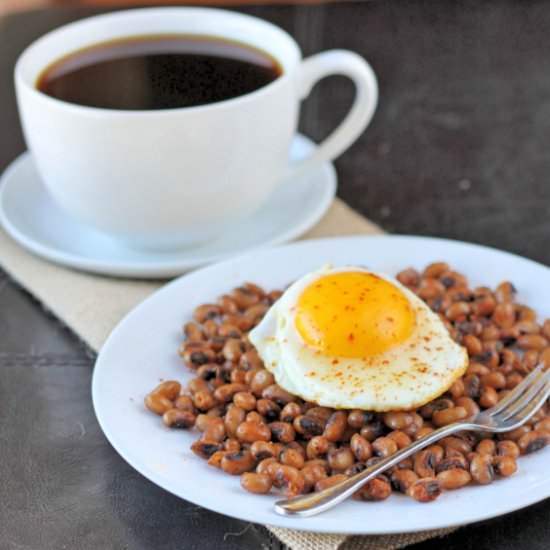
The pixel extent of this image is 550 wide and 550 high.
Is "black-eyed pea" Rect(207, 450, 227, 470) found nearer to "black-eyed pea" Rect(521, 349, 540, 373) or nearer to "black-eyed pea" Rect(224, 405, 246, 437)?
"black-eyed pea" Rect(224, 405, 246, 437)

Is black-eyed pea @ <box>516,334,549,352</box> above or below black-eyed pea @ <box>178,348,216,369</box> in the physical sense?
above

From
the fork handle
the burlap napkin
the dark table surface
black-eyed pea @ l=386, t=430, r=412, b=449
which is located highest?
the fork handle

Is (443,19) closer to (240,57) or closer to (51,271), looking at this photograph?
(240,57)

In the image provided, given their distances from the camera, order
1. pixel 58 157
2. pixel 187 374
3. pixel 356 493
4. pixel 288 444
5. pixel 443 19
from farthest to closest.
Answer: pixel 443 19, pixel 58 157, pixel 187 374, pixel 288 444, pixel 356 493

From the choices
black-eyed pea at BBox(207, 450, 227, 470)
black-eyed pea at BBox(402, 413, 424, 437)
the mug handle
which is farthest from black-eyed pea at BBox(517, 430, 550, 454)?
the mug handle

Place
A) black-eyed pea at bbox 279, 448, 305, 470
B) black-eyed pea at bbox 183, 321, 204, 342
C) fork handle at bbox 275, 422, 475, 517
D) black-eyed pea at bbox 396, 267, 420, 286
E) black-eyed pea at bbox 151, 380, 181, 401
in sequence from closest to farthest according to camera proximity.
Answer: fork handle at bbox 275, 422, 475, 517
black-eyed pea at bbox 279, 448, 305, 470
black-eyed pea at bbox 151, 380, 181, 401
black-eyed pea at bbox 183, 321, 204, 342
black-eyed pea at bbox 396, 267, 420, 286

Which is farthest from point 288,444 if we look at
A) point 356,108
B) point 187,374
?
point 356,108

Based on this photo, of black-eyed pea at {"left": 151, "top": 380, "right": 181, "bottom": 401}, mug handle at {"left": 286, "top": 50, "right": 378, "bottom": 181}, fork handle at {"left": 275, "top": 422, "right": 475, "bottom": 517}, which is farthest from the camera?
mug handle at {"left": 286, "top": 50, "right": 378, "bottom": 181}
